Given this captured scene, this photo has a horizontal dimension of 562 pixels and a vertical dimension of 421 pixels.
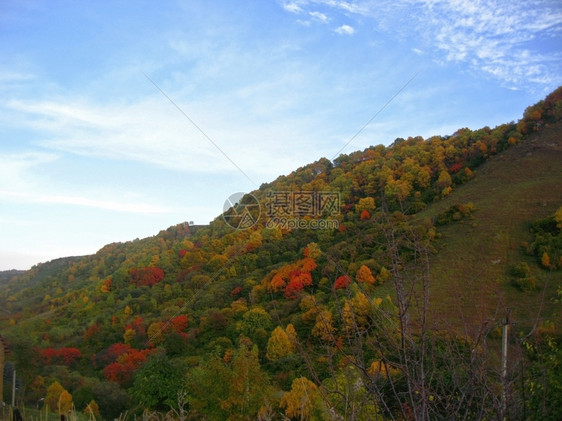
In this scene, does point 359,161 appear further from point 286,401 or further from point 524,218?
point 286,401

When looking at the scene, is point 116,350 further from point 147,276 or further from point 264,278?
point 147,276

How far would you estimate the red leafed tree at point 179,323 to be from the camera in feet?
134

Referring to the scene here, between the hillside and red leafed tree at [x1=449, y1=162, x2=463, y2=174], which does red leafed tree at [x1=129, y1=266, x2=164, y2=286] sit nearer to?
the hillside

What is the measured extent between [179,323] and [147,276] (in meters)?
14.6

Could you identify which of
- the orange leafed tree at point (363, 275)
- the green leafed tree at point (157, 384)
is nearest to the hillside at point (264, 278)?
the green leafed tree at point (157, 384)

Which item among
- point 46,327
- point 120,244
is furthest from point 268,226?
point 120,244

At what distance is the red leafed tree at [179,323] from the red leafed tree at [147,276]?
42.7ft

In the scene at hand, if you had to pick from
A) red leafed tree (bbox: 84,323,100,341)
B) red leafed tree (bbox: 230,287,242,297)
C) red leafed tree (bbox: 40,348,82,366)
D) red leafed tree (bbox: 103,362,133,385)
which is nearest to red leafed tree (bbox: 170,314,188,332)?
red leafed tree (bbox: 230,287,242,297)

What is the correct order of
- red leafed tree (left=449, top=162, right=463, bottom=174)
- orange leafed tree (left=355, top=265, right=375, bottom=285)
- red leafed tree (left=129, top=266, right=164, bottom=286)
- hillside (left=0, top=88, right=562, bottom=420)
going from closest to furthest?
orange leafed tree (left=355, top=265, right=375, bottom=285) < hillside (left=0, top=88, right=562, bottom=420) < red leafed tree (left=129, top=266, right=164, bottom=286) < red leafed tree (left=449, top=162, right=463, bottom=174)

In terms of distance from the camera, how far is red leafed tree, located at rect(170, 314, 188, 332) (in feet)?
134

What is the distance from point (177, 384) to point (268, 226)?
90.6ft

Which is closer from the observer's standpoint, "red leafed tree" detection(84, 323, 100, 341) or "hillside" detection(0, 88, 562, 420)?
"hillside" detection(0, 88, 562, 420)
